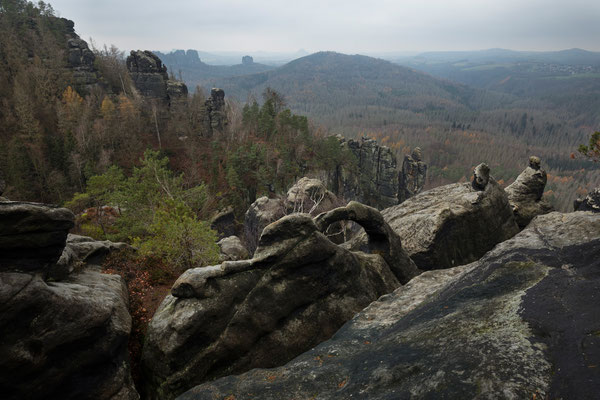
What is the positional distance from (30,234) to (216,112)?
3032 inches

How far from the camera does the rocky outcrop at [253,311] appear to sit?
10.5 m

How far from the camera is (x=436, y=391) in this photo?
5781 millimetres

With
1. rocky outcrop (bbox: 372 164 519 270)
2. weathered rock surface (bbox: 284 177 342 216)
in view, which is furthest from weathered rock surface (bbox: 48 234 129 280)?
weathered rock surface (bbox: 284 177 342 216)

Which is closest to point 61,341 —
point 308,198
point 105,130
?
point 308,198

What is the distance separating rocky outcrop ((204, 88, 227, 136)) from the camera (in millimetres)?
81000

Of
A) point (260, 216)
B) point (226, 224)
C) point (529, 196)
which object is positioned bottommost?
point (226, 224)

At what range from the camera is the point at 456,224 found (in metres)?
18.1

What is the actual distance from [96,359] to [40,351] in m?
1.80

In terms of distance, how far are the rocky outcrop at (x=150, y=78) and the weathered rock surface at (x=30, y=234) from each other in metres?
84.6

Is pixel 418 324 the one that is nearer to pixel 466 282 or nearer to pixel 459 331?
pixel 459 331

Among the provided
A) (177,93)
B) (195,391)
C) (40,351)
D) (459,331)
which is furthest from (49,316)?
(177,93)

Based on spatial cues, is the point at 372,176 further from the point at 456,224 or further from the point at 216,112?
the point at 456,224

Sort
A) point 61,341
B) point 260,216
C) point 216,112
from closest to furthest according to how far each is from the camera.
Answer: point 61,341 → point 260,216 → point 216,112

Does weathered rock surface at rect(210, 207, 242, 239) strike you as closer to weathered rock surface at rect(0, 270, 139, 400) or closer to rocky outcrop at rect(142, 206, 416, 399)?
weathered rock surface at rect(0, 270, 139, 400)
